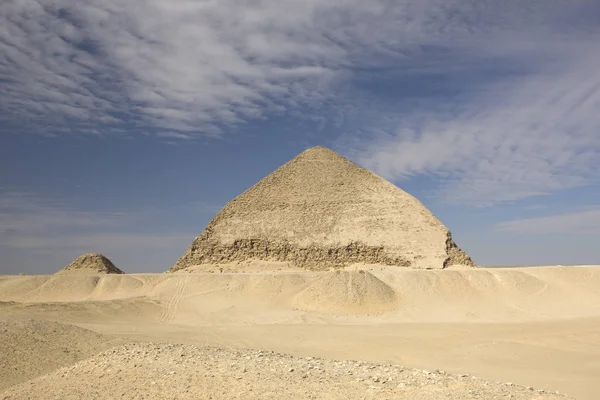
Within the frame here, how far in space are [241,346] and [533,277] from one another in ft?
63.6

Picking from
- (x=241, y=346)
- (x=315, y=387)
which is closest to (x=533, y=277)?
(x=241, y=346)

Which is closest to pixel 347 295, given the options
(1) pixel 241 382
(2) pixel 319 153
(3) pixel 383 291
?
(3) pixel 383 291

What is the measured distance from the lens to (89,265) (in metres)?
37.8

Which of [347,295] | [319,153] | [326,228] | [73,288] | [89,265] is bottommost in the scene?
[73,288]

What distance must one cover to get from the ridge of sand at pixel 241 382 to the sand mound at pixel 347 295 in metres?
14.2

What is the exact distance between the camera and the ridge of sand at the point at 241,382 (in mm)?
6176

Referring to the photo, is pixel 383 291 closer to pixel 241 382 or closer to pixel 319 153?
pixel 241 382

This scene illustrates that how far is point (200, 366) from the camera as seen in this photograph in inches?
286

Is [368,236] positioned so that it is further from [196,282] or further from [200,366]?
[200,366]

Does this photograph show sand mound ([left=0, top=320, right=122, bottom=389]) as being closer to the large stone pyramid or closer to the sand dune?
the sand dune

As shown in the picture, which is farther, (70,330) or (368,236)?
(368,236)

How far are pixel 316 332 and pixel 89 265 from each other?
27351 millimetres

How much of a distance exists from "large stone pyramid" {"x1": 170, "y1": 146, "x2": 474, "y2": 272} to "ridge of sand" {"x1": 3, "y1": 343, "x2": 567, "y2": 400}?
30685mm

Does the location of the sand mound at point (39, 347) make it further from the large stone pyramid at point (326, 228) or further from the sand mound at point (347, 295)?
the large stone pyramid at point (326, 228)
